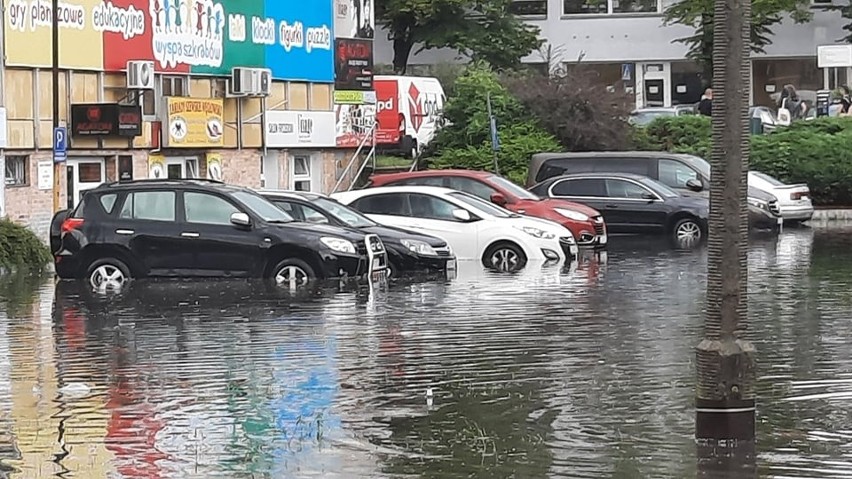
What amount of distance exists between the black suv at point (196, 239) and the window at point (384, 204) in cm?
356

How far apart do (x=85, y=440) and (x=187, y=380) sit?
277 centimetres

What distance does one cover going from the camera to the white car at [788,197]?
1418 inches

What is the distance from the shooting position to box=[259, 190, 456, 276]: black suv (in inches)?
970

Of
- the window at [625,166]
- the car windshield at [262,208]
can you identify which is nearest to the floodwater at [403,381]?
the car windshield at [262,208]

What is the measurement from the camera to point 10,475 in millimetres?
9219

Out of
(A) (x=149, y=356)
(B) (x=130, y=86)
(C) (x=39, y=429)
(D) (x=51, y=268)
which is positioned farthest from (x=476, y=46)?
(C) (x=39, y=429)

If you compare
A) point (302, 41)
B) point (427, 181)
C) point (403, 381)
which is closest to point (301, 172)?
point (302, 41)

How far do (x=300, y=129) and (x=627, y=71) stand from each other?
83.8 ft

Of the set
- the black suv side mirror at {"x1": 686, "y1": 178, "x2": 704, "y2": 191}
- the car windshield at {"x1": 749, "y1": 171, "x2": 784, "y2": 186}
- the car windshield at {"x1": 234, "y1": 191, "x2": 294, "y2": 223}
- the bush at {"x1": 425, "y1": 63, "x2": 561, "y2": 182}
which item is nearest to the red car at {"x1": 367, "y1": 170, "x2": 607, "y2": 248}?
the black suv side mirror at {"x1": 686, "y1": 178, "x2": 704, "y2": 191}

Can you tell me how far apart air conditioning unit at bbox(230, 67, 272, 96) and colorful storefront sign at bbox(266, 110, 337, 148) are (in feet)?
5.25

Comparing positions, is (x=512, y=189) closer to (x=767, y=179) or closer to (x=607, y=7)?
(x=767, y=179)

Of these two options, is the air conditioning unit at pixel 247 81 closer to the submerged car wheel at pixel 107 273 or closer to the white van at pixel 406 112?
the white van at pixel 406 112

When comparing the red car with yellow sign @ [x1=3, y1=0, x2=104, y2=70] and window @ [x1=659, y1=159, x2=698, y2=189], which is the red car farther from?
yellow sign @ [x1=3, y1=0, x2=104, y2=70]

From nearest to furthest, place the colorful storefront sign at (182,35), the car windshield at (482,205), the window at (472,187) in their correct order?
the car windshield at (482,205) → the window at (472,187) → the colorful storefront sign at (182,35)
